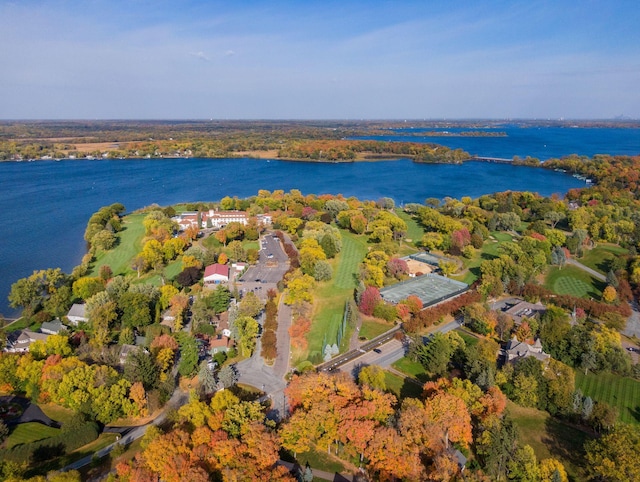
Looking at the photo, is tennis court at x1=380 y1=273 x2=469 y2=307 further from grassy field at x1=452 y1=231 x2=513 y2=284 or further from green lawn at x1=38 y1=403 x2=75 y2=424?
green lawn at x1=38 y1=403 x2=75 y2=424

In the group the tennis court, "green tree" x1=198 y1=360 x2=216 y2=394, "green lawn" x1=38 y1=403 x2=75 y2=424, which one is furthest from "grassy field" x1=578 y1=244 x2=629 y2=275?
"green lawn" x1=38 y1=403 x2=75 y2=424

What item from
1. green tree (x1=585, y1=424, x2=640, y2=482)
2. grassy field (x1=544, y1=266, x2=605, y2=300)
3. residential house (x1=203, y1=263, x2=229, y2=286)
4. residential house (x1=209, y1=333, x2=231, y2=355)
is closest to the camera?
green tree (x1=585, y1=424, x2=640, y2=482)

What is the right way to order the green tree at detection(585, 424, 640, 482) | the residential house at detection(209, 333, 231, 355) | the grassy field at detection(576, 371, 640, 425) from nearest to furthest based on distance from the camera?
the green tree at detection(585, 424, 640, 482) < the grassy field at detection(576, 371, 640, 425) < the residential house at detection(209, 333, 231, 355)

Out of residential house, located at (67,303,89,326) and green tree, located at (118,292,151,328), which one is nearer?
green tree, located at (118,292,151,328)

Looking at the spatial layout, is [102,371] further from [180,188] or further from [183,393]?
[180,188]

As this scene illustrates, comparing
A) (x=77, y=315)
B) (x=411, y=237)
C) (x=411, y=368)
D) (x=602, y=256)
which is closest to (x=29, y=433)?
(x=77, y=315)

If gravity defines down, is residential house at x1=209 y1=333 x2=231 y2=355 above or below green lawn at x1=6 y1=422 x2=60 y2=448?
above

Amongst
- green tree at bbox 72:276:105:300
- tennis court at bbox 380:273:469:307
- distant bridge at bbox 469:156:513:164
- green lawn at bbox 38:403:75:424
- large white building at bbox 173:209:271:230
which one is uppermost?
distant bridge at bbox 469:156:513:164

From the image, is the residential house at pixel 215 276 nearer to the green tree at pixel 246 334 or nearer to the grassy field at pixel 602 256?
the green tree at pixel 246 334
